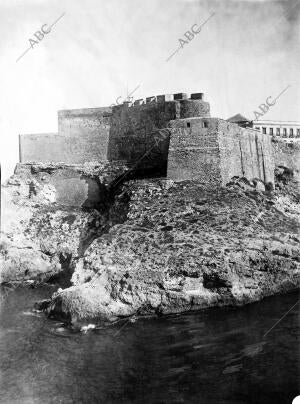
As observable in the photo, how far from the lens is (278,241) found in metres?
29.2

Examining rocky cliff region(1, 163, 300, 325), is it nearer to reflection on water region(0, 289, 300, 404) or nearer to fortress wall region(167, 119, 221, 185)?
fortress wall region(167, 119, 221, 185)

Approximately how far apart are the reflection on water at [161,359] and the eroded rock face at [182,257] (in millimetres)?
1125

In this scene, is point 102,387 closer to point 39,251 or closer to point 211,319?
point 211,319

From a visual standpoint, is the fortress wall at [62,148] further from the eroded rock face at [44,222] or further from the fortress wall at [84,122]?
the eroded rock face at [44,222]

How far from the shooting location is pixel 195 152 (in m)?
33.5

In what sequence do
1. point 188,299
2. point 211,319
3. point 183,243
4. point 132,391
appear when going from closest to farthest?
point 132,391
point 211,319
point 188,299
point 183,243

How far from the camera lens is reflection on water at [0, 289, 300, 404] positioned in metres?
16.4

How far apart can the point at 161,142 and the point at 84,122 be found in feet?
27.6

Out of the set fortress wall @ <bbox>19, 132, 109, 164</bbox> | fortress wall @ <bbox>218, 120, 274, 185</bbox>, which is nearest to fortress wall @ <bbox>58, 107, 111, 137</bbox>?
fortress wall @ <bbox>19, 132, 109, 164</bbox>

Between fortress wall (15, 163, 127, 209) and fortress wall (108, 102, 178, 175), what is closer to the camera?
fortress wall (108, 102, 178, 175)

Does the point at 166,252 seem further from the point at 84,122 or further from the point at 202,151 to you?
the point at 84,122

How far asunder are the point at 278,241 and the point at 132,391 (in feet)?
51.1

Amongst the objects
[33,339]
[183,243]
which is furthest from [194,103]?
[33,339]

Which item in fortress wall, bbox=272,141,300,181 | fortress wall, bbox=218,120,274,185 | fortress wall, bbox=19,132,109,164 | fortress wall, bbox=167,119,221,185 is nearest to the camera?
fortress wall, bbox=167,119,221,185
